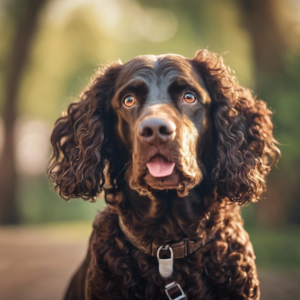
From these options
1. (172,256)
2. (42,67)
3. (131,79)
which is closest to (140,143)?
(131,79)

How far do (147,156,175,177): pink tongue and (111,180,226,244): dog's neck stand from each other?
0.41 metres

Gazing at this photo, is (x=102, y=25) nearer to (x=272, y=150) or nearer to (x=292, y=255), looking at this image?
(x=292, y=255)

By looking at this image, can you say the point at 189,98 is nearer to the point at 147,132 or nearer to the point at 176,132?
the point at 176,132

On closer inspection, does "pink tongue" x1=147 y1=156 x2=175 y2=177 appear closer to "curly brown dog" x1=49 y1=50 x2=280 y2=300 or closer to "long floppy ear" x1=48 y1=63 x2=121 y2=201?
"curly brown dog" x1=49 y1=50 x2=280 y2=300

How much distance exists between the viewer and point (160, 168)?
2379mm

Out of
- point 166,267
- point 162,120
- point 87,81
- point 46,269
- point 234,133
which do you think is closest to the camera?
point 162,120

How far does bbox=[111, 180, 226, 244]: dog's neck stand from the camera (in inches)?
108

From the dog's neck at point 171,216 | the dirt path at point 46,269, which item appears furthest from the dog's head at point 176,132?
the dirt path at point 46,269

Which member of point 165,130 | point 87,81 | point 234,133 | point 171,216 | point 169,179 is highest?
point 87,81

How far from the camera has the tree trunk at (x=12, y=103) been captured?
38.2ft

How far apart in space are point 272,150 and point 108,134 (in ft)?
4.46

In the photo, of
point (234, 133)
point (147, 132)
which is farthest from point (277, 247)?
point (147, 132)

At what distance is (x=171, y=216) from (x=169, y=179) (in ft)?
1.62

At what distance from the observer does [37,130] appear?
1366 centimetres
